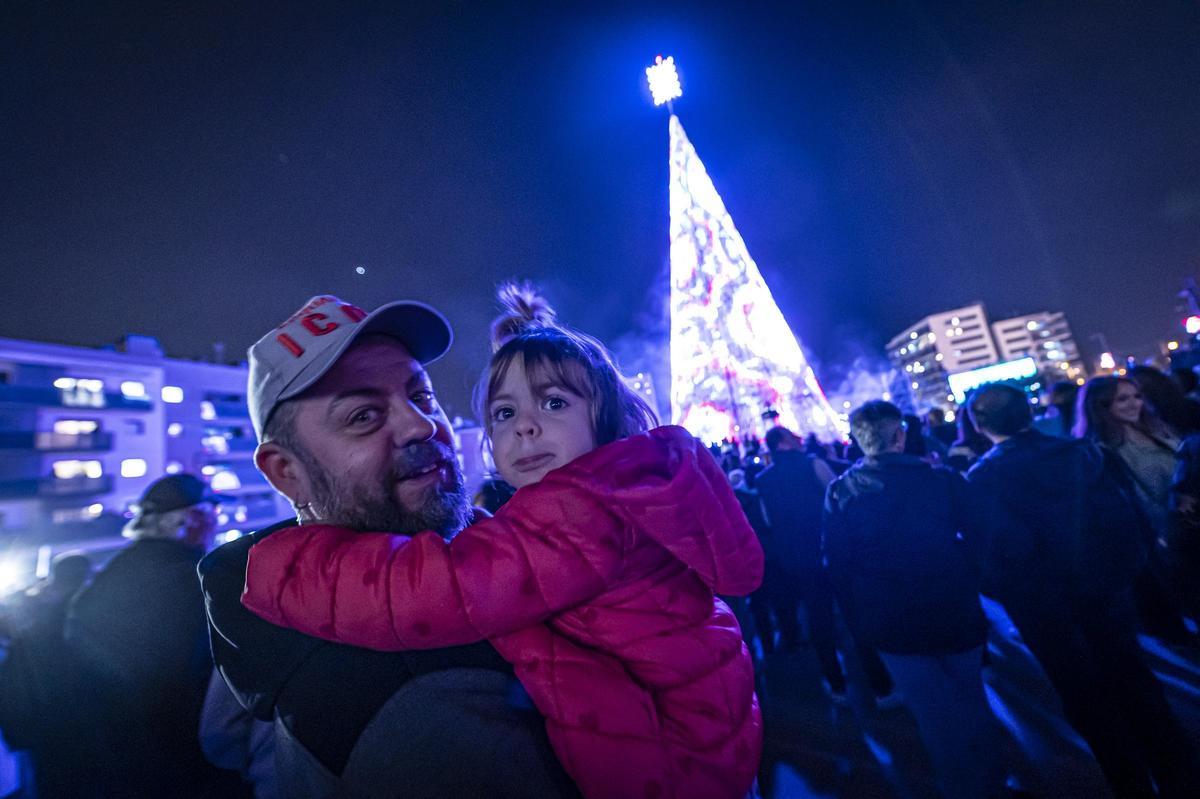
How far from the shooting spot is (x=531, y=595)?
3.74 feet

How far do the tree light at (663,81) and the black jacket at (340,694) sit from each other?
68.0ft

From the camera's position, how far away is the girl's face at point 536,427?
5.97ft

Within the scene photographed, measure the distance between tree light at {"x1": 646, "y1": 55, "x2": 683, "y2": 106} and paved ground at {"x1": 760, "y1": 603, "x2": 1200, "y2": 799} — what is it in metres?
18.9

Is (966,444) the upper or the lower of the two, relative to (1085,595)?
upper

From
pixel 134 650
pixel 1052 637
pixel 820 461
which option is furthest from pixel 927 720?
pixel 134 650

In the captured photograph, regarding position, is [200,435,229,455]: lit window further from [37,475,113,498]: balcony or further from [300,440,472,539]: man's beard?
[300,440,472,539]: man's beard

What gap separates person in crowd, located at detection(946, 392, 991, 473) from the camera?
17.5ft

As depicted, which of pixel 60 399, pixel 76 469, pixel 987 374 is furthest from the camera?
pixel 76 469

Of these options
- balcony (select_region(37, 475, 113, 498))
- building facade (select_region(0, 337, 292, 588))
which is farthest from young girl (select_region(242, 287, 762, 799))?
balcony (select_region(37, 475, 113, 498))

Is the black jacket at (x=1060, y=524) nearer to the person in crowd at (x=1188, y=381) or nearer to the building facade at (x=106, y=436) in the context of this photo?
the person in crowd at (x=1188, y=381)

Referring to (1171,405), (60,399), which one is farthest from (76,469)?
(1171,405)

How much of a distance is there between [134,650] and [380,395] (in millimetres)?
2569

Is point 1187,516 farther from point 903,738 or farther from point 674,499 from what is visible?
point 674,499

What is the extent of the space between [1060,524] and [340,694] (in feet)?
12.9
